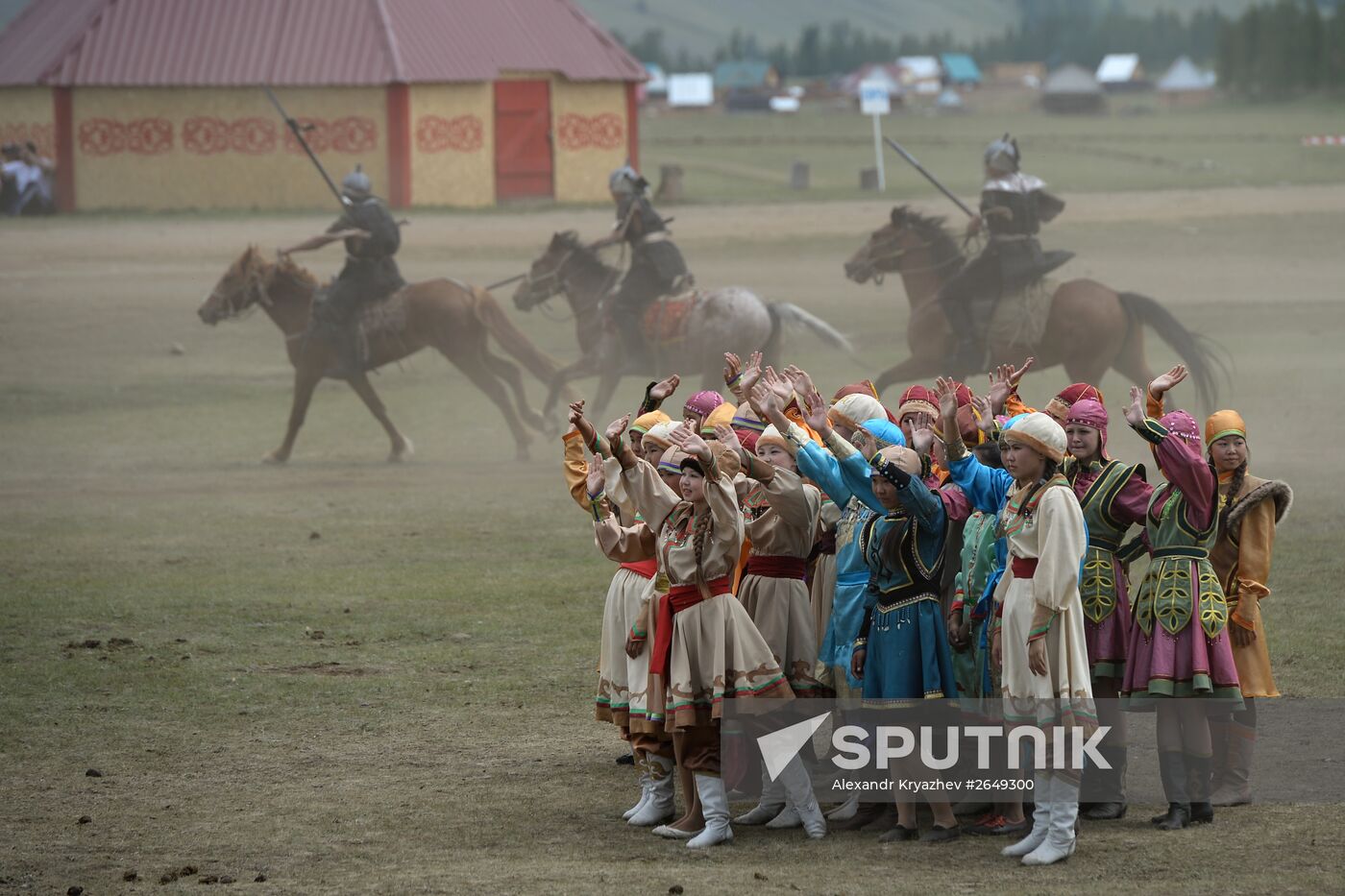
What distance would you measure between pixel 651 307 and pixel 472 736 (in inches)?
394

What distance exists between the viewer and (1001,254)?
54.7 ft

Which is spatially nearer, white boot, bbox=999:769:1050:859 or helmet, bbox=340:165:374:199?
white boot, bbox=999:769:1050:859

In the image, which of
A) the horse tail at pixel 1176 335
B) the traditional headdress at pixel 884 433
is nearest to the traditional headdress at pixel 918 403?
the traditional headdress at pixel 884 433

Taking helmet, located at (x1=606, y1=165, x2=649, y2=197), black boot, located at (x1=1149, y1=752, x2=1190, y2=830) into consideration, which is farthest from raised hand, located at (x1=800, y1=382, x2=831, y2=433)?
helmet, located at (x1=606, y1=165, x2=649, y2=197)

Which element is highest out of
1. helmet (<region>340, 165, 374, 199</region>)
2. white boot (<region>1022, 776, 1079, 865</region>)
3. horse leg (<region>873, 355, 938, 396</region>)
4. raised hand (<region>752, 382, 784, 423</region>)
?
helmet (<region>340, 165, 374, 199</region>)

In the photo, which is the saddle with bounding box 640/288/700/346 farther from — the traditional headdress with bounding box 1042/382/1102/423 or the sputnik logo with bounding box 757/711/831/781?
the sputnik logo with bounding box 757/711/831/781

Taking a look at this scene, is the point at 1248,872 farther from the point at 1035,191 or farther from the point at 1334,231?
the point at 1334,231

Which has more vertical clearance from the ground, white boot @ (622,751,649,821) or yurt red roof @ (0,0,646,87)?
yurt red roof @ (0,0,646,87)

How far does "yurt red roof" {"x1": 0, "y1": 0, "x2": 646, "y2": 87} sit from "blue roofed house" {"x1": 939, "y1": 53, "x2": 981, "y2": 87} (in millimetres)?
56053

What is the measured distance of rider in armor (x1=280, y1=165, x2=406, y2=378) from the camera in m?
16.5

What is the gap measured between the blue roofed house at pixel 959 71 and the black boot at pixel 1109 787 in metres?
78.7

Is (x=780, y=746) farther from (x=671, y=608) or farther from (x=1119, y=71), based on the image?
(x=1119, y=71)

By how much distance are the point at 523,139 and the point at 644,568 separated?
2244cm

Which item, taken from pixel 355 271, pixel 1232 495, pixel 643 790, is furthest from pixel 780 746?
pixel 355 271
